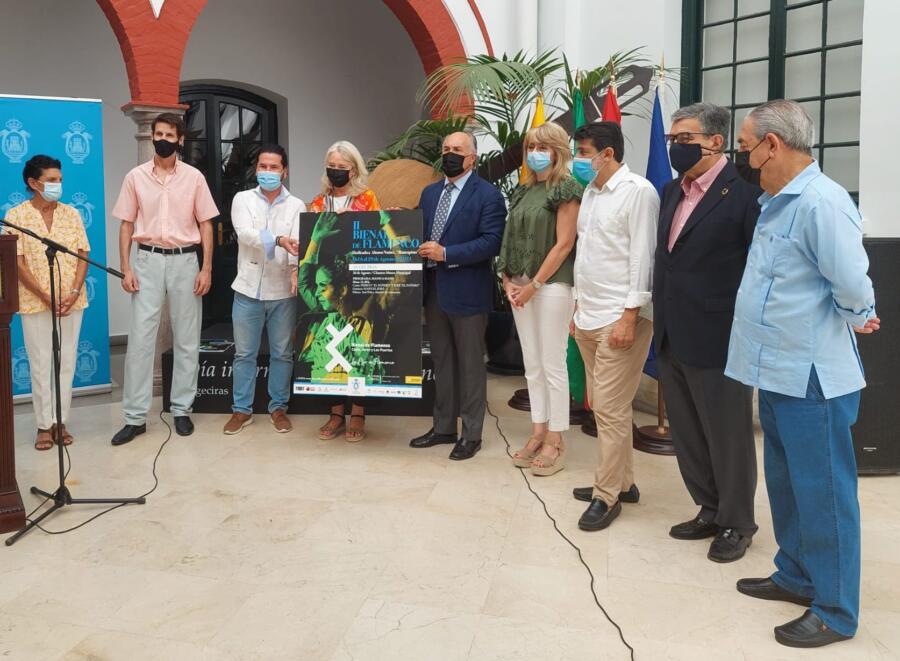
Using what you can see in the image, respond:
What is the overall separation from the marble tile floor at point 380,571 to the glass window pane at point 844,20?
10.6 feet

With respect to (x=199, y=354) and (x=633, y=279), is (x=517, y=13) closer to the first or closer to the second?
(x=199, y=354)

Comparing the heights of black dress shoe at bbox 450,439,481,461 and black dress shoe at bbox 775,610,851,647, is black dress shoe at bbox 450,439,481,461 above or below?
above

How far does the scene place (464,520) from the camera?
350 centimetres

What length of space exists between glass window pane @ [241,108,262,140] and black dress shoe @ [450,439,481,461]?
535 cm

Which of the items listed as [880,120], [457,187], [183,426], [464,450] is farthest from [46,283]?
[880,120]

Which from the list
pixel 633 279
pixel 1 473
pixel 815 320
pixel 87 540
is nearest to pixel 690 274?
pixel 633 279

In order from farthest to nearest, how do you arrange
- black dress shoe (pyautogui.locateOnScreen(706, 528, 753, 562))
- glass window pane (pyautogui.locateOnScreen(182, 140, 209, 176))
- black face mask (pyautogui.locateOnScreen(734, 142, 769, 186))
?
glass window pane (pyautogui.locateOnScreen(182, 140, 209, 176))
black dress shoe (pyautogui.locateOnScreen(706, 528, 753, 562))
black face mask (pyautogui.locateOnScreen(734, 142, 769, 186))

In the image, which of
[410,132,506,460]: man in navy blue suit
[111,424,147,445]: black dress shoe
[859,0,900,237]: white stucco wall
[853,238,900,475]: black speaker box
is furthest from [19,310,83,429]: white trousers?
[859,0,900,237]: white stucco wall

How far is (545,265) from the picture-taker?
389 cm

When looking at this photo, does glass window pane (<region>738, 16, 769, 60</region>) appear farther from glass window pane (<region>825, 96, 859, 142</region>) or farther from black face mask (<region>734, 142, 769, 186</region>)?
black face mask (<region>734, 142, 769, 186</region>)

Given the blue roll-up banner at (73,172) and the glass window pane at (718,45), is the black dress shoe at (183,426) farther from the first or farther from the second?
the glass window pane at (718,45)

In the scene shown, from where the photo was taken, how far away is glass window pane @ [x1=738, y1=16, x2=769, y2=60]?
6.25m

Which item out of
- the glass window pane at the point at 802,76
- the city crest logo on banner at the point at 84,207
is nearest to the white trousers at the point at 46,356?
the city crest logo on banner at the point at 84,207

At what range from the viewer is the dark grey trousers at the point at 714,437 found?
301 cm
